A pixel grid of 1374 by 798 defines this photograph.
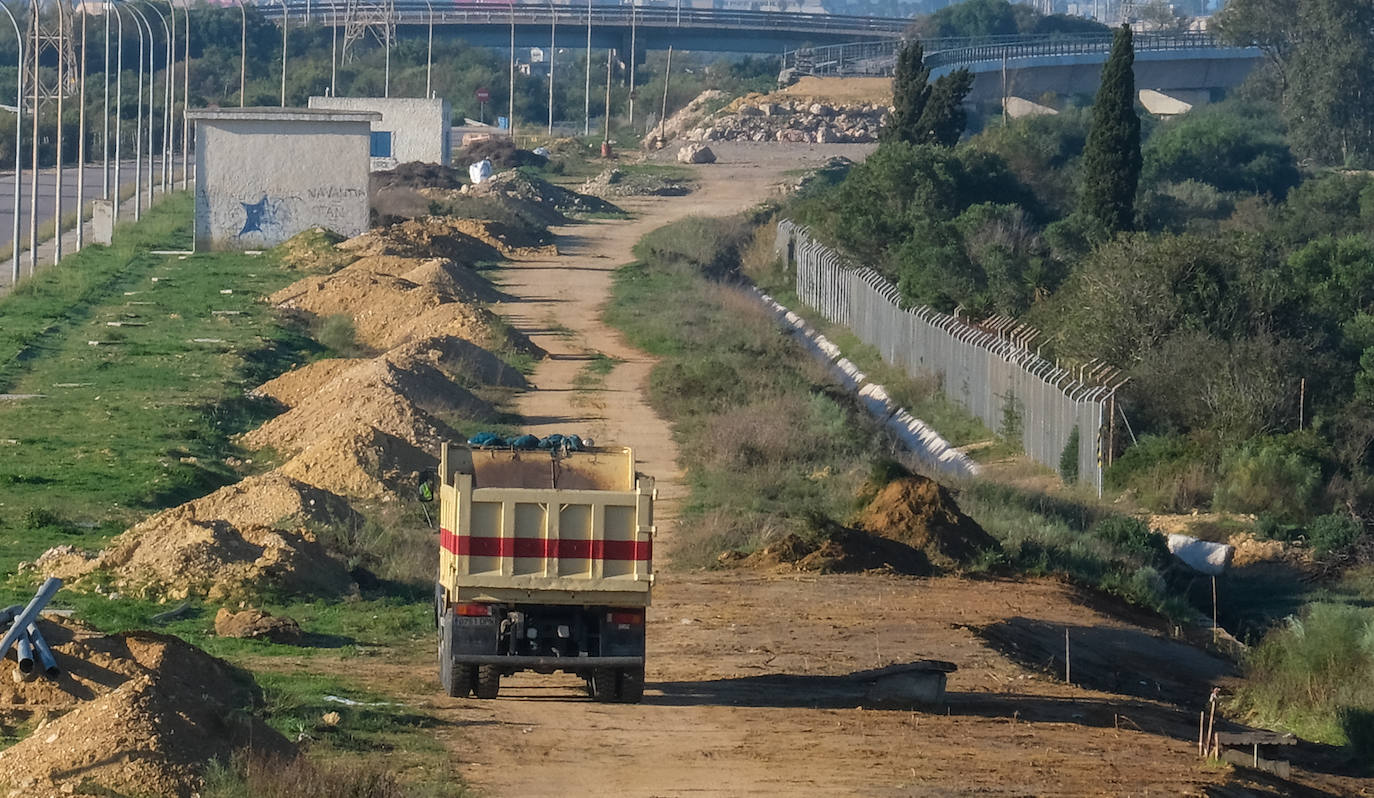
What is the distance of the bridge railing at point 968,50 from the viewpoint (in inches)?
4427

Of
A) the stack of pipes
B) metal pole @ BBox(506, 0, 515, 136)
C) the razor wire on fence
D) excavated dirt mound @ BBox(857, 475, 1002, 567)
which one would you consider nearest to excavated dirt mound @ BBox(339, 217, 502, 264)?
the razor wire on fence

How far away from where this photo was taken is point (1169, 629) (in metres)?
21.5

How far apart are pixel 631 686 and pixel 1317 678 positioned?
25.9ft

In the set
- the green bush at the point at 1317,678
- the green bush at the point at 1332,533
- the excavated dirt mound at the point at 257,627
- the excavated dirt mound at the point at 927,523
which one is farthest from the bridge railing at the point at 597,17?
the excavated dirt mound at the point at 257,627

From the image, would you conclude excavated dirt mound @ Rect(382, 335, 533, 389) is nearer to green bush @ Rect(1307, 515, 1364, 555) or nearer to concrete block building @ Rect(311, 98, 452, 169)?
green bush @ Rect(1307, 515, 1364, 555)

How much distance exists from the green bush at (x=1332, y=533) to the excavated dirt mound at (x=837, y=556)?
632 cm

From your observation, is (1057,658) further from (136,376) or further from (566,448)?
(136,376)

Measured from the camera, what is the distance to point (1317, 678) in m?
18.8

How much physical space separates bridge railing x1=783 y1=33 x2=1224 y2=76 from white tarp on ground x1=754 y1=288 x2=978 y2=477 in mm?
→ 61395

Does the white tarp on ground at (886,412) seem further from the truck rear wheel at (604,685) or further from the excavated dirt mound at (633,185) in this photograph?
the excavated dirt mound at (633,185)

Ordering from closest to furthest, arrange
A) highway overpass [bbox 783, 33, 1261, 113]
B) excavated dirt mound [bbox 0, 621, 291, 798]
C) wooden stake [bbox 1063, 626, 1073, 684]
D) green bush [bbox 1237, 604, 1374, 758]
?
1. excavated dirt mound [bbox 0, 621, 291, 798]
2. wooden stake [bbox 1063, 626, 1073, 684]
3. green bush [bbox 1237, 604, 1374, 758]
4. highway overpass [bbox 783, 33, 1261, 113]

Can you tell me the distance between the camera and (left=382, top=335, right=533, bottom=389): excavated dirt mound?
34250 mm

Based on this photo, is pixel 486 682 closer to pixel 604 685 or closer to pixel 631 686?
pixel 604 685

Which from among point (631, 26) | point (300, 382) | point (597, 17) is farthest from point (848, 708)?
point (597, 17)
